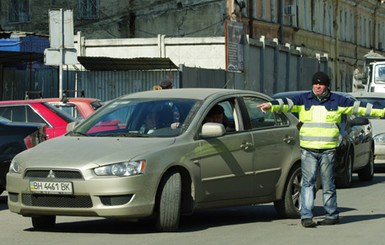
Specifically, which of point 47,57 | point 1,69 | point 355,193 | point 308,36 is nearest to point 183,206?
point 355,193

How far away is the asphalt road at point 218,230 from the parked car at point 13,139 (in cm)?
72

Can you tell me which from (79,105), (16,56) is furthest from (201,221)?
(16,56)

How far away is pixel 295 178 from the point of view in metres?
11.2

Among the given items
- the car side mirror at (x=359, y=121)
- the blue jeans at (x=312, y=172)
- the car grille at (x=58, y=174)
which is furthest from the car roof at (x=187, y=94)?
the car side mirror at (x=359, y=121)

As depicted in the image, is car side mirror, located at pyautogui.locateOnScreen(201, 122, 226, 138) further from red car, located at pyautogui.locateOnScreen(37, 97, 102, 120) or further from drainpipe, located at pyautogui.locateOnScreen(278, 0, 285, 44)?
drainpipe, located at pyautogui.locateOnScreen(278, 0, 285, 44)

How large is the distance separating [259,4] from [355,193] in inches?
1422

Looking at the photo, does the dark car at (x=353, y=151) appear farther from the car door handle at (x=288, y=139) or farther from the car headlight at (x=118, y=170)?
the car headlight at (x=118, y=170)

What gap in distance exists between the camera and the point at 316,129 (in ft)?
33.5

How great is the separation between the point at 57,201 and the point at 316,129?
2.97 metres

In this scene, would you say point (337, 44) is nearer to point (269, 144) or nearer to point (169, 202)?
point (269, 144)

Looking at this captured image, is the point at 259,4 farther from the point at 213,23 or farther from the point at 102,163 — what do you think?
the point at 102,163

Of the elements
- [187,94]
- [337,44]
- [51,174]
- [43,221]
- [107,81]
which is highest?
[337,44]

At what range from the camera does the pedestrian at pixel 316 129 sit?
10.2 metres

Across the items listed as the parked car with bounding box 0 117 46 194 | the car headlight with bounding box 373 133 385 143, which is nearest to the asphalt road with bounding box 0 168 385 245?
the parked car with bounding box 0 117 46 194
